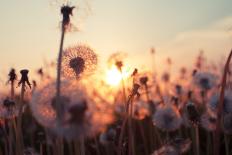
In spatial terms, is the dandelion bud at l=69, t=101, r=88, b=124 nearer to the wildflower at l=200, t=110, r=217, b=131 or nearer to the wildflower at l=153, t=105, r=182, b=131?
the wildflower at l=200, t=110, r=217, b=131

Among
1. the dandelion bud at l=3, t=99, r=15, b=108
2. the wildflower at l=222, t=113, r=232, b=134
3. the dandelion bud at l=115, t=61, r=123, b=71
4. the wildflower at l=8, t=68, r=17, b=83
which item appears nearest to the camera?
the wildflower at l=8, t=68, r=17, b=83

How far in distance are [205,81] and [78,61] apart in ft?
12.9

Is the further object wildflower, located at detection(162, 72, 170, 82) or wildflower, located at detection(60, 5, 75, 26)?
wildflower, located at detection(162, 72, 170, 82)

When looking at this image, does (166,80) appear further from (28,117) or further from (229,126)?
(229,126)

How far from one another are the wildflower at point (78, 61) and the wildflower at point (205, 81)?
3.65m

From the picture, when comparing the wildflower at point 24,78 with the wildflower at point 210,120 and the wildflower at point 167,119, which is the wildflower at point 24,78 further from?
the wildflower at point 167,119

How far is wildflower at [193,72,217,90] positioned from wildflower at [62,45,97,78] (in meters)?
3.65

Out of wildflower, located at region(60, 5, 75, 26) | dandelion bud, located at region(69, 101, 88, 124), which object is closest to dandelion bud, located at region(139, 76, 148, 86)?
wildflower, located at region(60, 5, 75, 26)

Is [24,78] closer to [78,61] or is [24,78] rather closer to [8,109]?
[78,61]

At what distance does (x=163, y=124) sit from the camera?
6051 mm

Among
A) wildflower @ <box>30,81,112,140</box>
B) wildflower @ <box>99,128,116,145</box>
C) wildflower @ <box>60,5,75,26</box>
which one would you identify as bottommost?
wildflower @ <box>99,128,116,145</box>

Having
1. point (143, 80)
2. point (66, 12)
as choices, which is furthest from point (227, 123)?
point (66, 12)

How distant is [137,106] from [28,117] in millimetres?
3640

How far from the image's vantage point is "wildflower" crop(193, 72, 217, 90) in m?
8.04
